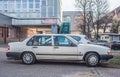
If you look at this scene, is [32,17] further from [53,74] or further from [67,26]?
[53,74]

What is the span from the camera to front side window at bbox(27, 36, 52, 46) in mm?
13947

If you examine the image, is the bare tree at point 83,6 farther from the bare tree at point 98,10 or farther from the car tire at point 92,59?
the car tire at point 92,59

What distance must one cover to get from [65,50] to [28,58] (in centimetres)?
193

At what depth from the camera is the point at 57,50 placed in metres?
13.7

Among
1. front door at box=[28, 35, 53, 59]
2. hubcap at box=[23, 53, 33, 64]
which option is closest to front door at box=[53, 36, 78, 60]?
front door at box=[28, 35, 53, 59]

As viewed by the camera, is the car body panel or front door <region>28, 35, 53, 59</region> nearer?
the car body panel

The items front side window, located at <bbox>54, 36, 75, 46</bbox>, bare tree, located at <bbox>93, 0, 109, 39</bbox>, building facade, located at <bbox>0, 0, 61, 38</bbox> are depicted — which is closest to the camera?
front side window, located at <bbox>54, 36, 75, 46</bbox>

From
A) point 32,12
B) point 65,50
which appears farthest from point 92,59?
point 32,12

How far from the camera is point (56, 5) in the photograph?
55031 mm

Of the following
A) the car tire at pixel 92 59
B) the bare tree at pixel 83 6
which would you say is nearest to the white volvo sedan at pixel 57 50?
the car tire at pixel 92 59

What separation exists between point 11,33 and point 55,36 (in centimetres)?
4458

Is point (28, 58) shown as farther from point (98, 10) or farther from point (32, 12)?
point (32, 12)

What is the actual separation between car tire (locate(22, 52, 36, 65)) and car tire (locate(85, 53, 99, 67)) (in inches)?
105

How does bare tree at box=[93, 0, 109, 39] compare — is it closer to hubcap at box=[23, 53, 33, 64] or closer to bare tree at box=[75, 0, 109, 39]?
bare tree at box=[75, 0, 109, 39]
